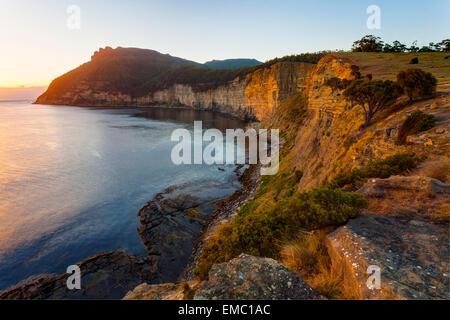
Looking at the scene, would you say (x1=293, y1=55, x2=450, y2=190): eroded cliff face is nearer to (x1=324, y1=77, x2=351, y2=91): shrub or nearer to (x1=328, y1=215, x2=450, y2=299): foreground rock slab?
(x1=324, y1=77, x2=351, y2=91): shrub

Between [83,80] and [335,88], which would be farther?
[83,80]

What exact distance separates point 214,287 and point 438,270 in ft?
12.7

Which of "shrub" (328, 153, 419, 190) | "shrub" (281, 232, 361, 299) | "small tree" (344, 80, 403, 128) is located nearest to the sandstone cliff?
"small tree" (344, 80, 403, 128)

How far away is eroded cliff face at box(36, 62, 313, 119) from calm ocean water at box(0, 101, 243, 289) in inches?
1439

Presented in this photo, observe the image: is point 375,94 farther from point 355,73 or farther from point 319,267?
point 319,267

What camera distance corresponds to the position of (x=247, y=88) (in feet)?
264

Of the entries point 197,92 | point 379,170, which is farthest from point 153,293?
point 197,92

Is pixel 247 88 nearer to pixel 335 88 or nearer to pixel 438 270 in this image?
pixel 335 88

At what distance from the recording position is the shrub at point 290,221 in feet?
Result: 18.2

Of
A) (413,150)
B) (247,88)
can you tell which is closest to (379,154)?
(413,150)

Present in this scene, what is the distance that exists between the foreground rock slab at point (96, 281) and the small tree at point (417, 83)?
18484 millimetres

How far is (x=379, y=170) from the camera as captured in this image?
7.52m

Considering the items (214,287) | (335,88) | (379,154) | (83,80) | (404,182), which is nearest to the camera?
(214,287)
